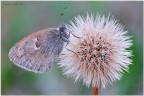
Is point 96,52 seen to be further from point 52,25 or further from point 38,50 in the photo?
point 52,25

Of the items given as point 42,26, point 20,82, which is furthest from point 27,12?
point 20,82

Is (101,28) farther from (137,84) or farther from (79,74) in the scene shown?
(137,84)

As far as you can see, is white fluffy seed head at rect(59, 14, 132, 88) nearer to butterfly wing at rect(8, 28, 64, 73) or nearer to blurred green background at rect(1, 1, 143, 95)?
butterfly wing at rect(8, 28, 64, 73)

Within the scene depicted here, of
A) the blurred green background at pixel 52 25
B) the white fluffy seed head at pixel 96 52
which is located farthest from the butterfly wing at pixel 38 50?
the blurred green background at pixel 52 25

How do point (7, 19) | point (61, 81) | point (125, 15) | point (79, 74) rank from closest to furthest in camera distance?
point (79, 74)
point (61, 81)
point (7, 19)
point (125, 15)

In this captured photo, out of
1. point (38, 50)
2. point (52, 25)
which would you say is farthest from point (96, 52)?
point (52, 25)

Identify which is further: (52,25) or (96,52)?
(52,25)
